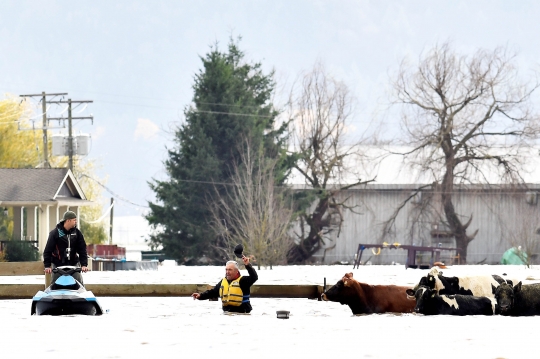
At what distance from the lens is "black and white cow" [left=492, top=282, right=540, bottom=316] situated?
17469mm

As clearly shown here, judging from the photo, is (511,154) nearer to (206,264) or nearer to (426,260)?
(426,260)

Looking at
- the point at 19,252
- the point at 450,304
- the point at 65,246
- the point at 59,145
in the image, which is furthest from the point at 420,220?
the point at 65,246

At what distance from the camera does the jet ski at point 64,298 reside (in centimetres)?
1659

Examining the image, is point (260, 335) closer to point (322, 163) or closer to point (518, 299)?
point (518, 299)

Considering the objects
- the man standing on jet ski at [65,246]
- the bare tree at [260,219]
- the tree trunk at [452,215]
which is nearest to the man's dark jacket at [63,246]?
the man standing on jet ski at [65,246]

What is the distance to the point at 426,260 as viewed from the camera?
187 feet

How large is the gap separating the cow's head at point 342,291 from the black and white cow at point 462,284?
1044mm

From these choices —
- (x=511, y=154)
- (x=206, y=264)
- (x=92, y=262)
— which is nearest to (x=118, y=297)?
(x=92, y=262)

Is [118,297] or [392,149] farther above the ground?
[392,149]

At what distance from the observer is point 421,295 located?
57.6ft

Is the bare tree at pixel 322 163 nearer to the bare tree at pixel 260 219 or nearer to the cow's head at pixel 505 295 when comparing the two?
the bare tree at pixel 260 219

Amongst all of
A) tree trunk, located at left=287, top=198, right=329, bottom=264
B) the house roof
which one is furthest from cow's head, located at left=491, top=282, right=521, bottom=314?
tree trunk, located at left=287, top=198, right=329, bottom=264

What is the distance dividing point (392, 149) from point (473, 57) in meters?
9.63

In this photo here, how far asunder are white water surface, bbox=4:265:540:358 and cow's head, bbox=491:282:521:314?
57cm
